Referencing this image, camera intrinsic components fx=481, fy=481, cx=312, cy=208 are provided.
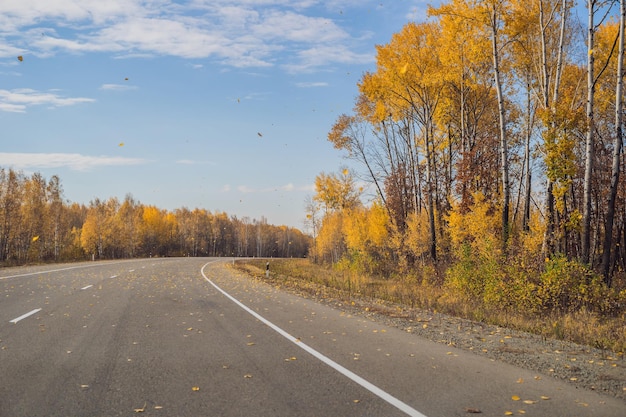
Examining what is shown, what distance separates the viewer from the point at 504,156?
1850 centimetres

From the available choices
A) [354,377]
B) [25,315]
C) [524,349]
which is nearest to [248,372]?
[354,377]

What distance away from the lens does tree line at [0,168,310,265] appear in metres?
68.4

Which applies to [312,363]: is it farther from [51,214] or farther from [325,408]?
[51,214]

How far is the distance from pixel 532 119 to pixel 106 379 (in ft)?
82.5

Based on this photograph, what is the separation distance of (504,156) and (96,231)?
81.8 meters

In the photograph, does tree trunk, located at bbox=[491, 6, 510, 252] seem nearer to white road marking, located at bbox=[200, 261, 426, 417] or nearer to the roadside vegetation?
the roadside vegetation

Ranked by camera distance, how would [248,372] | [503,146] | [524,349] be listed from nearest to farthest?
[248,372] → [524,349] → [503,146]

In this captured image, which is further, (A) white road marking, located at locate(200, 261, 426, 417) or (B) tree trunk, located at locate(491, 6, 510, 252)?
(B) tree trunk, located at locate(491, 6, 510, 252)

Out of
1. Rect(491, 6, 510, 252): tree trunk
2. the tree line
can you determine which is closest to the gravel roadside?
Rect(491, 6, 510, 252): tree trunk

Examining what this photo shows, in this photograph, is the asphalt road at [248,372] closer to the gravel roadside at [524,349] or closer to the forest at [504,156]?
the gravel roadside at [524,349]

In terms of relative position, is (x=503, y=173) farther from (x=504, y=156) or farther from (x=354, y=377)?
(x=354, y=377)

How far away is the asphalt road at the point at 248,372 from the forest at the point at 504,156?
8407mm

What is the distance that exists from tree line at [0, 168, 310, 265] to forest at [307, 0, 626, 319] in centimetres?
3617

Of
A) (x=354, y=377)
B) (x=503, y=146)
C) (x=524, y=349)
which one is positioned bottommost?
(x=524, y=349)
